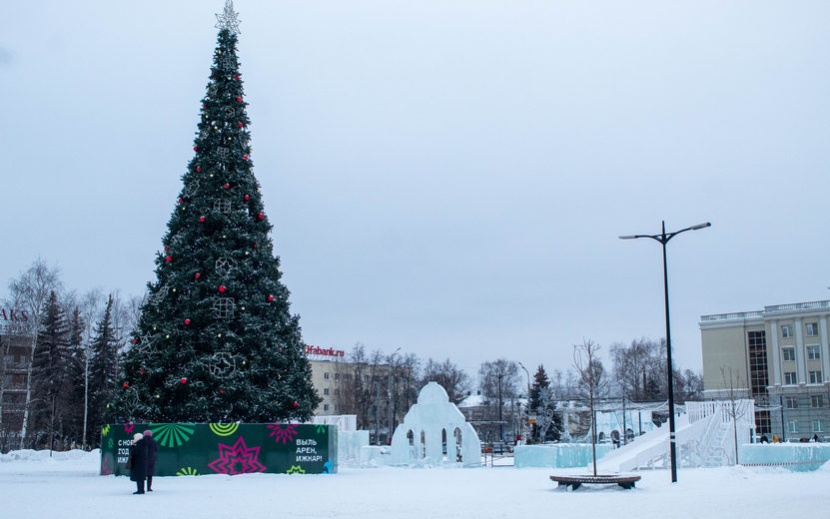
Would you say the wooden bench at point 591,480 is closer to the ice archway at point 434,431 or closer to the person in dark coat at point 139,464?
the person in dark coat at point 139,464

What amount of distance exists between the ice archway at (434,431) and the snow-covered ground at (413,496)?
23.3 feet

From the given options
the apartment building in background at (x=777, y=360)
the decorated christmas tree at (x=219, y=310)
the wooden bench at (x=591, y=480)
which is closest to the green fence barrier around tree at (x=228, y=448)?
the decorated christmas tree at (x=219, y=310)

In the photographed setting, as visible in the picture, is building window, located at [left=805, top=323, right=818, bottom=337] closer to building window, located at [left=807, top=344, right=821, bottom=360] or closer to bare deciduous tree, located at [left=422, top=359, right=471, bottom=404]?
building window, located at [left=807, top=344, right=821, bottom=360]

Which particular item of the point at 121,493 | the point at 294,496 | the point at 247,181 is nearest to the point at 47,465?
the point at 247,181

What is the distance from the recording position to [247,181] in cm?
3375

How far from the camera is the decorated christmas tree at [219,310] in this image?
31.4m

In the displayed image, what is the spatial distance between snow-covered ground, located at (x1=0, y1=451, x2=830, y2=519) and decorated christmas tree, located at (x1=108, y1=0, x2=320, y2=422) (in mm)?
3286

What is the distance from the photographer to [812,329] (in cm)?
9444

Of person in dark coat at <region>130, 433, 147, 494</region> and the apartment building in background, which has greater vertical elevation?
the apartment building in background

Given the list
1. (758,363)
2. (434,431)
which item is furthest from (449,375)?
(434,431)

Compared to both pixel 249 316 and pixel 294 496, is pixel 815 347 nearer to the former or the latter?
pixel 249 316

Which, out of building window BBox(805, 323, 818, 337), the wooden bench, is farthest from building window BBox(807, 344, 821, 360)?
the wooden bench

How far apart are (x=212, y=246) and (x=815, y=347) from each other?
79.8m

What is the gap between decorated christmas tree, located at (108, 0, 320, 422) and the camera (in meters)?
31.4
